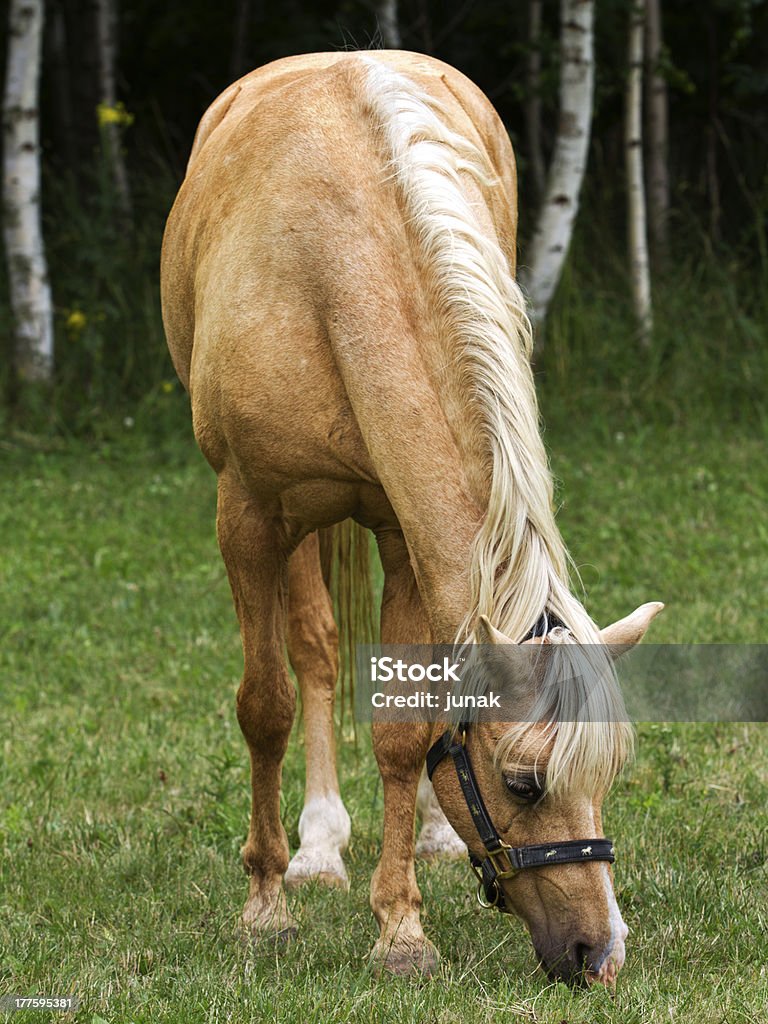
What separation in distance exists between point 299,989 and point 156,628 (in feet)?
10.7

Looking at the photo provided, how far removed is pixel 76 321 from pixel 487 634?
26.3ft

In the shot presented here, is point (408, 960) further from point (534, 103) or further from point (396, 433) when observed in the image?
point (534, 103)

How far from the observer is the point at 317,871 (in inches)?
151

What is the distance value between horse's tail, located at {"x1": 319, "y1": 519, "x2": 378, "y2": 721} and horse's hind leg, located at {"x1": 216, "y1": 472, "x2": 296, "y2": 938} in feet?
2.47

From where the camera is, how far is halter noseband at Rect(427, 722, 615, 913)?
2.70 meters

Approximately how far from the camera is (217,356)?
3.27m

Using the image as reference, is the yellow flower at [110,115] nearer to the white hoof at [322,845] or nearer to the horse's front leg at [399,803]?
the white hoof at [322,845]

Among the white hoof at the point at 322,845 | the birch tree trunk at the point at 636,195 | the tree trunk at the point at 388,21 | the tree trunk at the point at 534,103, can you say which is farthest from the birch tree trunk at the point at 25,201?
the white hoof at the point at 322,845

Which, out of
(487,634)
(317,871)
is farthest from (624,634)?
(317,871)

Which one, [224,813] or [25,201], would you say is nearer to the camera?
[224,813]

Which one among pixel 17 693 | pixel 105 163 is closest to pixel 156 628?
pixel 17 693

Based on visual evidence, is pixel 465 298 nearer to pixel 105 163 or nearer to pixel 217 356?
pixel 217 356

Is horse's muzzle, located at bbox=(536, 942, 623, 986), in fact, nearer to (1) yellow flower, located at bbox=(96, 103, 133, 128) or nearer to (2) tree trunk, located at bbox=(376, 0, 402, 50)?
(2) tree trunk, located at bbox=(376, 0, 402, 50)

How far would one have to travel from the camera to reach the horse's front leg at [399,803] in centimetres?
313
